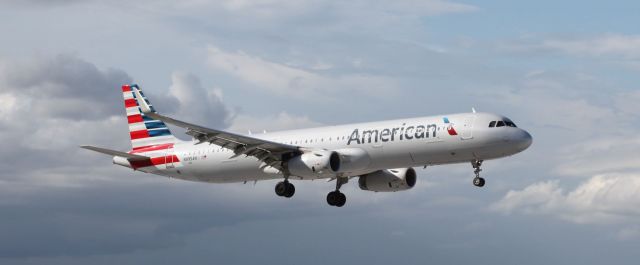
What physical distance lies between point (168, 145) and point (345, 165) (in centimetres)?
1689

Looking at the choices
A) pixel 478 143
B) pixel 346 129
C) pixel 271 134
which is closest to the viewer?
pixel 478 143

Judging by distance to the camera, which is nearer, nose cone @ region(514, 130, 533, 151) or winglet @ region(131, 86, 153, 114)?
nose cone @ region(514, 130, 533, 151)

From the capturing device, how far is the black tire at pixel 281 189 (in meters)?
71.9

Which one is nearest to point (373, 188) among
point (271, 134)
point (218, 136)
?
point (271, 134)

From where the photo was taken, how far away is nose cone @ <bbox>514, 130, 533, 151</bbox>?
64750 mm

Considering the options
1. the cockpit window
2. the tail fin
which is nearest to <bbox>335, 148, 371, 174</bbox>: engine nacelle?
the cockpit window

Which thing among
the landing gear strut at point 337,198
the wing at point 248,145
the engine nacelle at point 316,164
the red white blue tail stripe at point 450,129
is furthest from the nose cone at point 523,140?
the landing gear strut at point 337,198

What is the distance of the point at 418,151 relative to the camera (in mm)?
65438

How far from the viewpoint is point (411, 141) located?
65.6 meters

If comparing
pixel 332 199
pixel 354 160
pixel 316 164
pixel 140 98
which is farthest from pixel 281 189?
pixel 140 98

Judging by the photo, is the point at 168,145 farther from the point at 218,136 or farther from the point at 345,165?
the point at 345,165

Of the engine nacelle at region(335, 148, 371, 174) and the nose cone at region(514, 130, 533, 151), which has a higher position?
the nose cone at region(514, 130, 533, 151)

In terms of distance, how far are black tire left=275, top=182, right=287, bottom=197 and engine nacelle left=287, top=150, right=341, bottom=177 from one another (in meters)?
3.05

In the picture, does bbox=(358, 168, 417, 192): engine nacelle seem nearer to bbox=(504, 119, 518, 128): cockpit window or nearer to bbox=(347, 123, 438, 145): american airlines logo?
bbox=(347, 123, 438, 145): american airlines logo
